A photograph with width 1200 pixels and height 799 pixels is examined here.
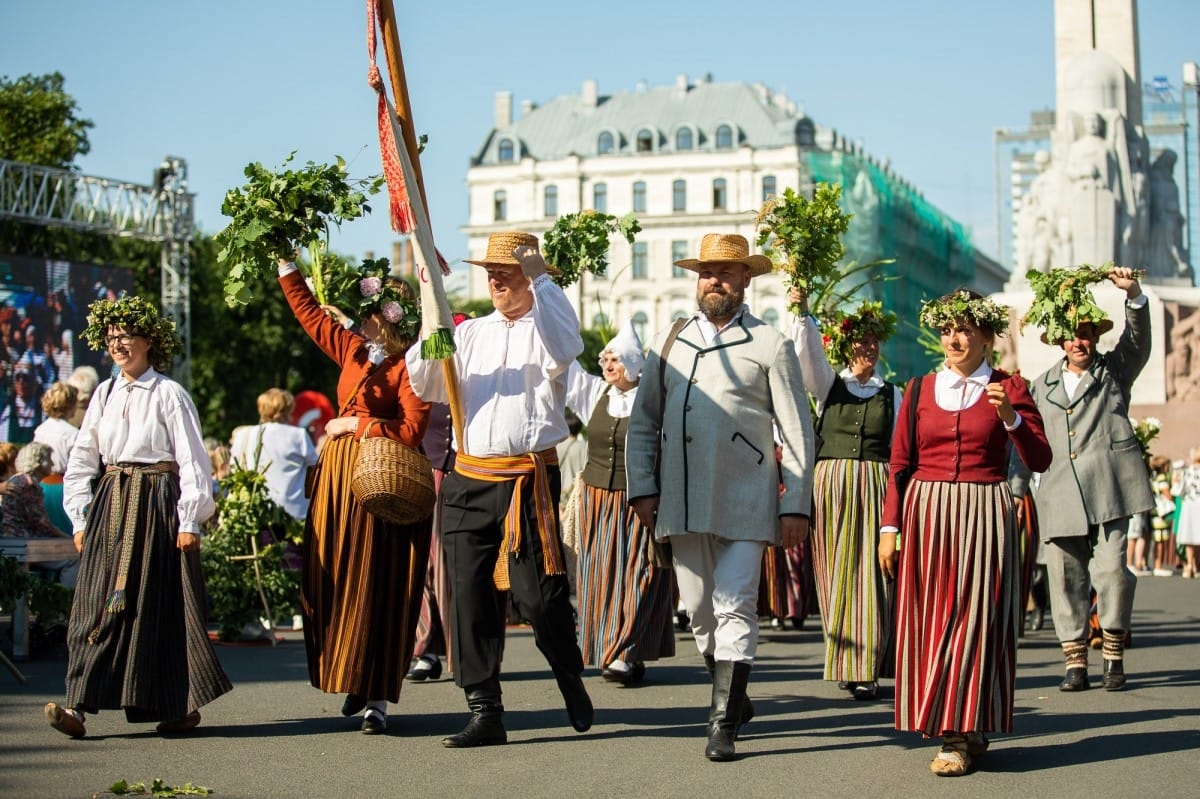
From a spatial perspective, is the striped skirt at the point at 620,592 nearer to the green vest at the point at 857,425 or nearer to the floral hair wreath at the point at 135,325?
the green vest at the point at 857,425

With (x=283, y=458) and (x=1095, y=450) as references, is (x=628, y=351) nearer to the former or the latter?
(x=1095, y=450)

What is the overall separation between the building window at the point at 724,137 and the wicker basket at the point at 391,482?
288 ft

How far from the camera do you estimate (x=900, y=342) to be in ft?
212

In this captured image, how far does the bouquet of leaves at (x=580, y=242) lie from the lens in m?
11.5

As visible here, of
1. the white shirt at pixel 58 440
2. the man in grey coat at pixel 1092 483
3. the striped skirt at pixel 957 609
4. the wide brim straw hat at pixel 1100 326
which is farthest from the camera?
the white shirt at pixel 58 440

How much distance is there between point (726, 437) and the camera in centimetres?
739

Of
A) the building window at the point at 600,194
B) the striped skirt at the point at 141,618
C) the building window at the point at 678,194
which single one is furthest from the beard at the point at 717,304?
the building window at the point at 600,194

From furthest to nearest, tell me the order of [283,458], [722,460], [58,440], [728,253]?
[283,458] → [58,440] → [728,253] → [722,460]

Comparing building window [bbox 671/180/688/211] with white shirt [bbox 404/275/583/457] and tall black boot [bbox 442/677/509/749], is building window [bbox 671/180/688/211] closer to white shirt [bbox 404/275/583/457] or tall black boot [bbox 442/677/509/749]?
white shirt [bbox 404/275/583/457]

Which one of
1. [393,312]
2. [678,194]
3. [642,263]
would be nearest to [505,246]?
[393,312]

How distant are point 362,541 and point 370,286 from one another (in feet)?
4.21

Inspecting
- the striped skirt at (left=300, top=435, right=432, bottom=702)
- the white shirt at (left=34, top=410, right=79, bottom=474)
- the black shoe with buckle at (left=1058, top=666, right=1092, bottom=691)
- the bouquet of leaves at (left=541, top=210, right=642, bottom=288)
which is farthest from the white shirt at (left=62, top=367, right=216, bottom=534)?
the white shirt at (left=34, top=410, right=79, bottom=474)

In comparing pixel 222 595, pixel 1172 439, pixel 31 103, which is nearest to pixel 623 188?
pixel 31 103

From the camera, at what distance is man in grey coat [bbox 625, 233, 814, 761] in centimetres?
732
